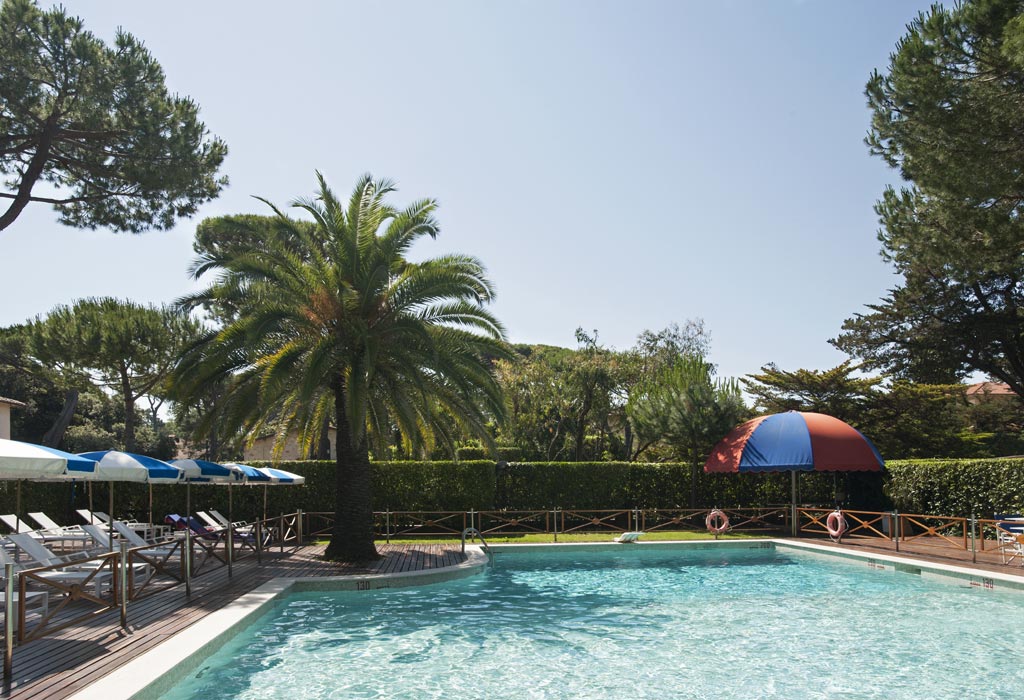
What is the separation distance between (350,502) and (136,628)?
7625mm

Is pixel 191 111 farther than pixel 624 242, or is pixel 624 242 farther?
pixel 624 242

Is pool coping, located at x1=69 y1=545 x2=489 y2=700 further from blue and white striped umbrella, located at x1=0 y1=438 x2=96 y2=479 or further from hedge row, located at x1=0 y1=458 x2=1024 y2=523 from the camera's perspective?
hedge row, located at x1=0 y1=458 x2=1024 y2=523

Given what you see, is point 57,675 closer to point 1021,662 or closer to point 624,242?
point 1021,662

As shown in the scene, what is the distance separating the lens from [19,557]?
1509 centimetres

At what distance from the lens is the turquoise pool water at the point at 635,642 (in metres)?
8.60

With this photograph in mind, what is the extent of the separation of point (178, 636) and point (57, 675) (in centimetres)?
190

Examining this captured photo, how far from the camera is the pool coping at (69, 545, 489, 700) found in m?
7.06

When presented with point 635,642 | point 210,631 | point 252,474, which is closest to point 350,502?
point 252,474

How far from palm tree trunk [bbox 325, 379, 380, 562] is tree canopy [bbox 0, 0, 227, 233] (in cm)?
897

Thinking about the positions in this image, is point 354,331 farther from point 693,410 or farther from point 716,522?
point 693,410

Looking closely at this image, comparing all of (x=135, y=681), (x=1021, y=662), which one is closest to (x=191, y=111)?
(x=135, y=681)

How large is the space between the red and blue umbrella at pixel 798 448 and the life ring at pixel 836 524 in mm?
1827

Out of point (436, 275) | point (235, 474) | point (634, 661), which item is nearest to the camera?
Answer: point (634, 661)

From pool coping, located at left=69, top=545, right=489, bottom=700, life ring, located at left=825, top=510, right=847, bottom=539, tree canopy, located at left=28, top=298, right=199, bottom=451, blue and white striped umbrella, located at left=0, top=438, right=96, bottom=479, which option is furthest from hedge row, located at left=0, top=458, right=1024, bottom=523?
blue and white striped umbrella, located at left=0, top=438, right=96, bottom=479
